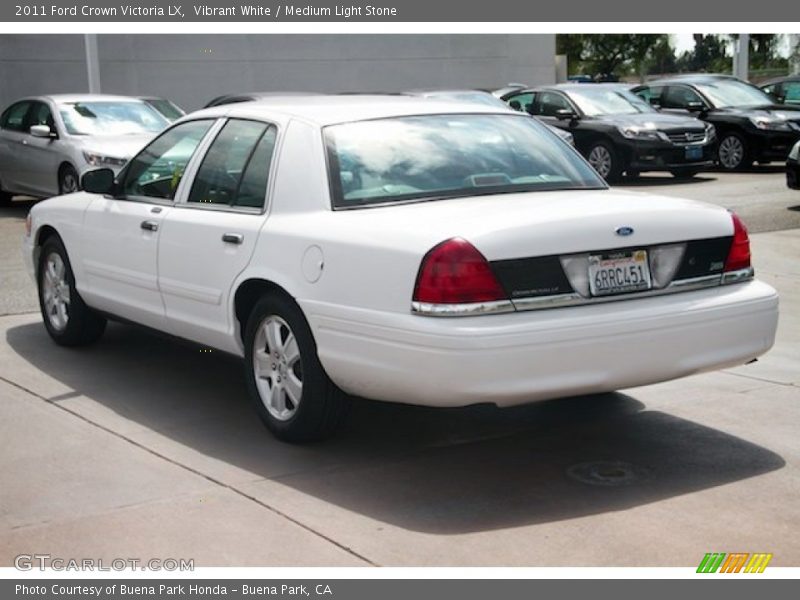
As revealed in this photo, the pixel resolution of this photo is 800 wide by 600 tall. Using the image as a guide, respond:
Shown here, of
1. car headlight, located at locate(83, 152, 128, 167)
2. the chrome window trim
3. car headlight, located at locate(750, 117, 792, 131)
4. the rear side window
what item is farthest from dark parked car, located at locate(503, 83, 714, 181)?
the chrome window trim

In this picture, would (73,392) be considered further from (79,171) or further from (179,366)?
(79,171)

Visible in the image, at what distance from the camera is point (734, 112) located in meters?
21.3

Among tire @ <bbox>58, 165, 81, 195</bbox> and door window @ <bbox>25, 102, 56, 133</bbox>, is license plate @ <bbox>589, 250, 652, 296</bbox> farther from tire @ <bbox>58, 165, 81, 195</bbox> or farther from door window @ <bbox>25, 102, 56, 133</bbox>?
door window @ <bbox>25, 102, 56, 133</bbox>

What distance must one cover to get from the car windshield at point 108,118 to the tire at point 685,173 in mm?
7732

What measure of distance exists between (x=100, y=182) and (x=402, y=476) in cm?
290

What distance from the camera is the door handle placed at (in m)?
6.32

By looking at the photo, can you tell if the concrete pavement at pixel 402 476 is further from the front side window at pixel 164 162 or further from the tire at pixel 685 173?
the tire at pixel 685 173

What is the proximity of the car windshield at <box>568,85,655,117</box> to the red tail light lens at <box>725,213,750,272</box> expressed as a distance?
14.7m

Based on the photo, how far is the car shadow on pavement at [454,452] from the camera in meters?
5.33

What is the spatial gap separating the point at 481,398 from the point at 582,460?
83 cm

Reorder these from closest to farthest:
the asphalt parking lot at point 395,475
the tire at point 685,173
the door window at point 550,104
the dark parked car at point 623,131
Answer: the asphalt parking lot at point 395,475
the dark parked car at point 623,131
the tire at point 685,173
the door window at point 550,104

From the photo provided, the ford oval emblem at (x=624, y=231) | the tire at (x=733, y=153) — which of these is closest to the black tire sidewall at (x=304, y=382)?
the ford oval emblem at (x=624, y=231)

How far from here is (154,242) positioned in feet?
23.1

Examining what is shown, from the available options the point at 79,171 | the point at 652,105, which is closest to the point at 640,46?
the point at 652,105
